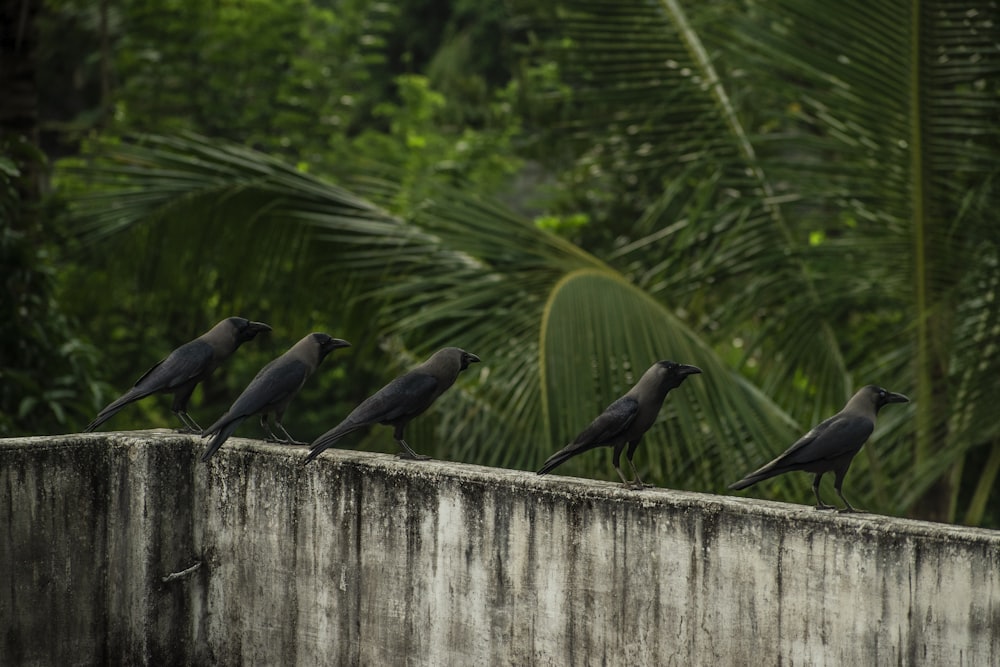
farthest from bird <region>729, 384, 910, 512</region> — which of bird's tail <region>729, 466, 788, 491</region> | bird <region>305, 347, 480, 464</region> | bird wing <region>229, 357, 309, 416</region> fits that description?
bird wing <region>229, 357, 309, 416</region>

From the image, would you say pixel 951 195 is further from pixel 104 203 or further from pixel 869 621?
pixel 104 203

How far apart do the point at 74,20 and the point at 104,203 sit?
7744 mm

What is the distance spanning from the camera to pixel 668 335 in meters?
6.67

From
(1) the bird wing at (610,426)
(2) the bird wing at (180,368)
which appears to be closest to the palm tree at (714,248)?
(2) the bird wing at (180,368)

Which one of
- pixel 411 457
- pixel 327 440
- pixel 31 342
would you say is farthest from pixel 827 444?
pixel 31 342

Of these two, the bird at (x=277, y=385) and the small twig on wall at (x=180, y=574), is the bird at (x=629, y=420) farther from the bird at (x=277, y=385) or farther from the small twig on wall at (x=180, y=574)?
the small twig on wall at (x=180, y=574)

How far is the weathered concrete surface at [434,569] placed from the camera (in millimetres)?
3678

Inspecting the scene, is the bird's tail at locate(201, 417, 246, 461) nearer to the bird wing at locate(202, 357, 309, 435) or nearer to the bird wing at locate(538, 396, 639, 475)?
the bird wing at locate(202, 357, 309, 435)

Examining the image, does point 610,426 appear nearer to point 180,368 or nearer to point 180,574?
point 180,368

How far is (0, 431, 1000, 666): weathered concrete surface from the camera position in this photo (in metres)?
3.68


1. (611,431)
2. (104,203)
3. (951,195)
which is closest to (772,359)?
(951,195)

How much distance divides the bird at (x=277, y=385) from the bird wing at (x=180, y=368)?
228 millimetres

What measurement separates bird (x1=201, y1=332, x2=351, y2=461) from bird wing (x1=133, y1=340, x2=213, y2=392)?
23cm

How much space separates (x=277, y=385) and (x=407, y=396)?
21.5 inches
